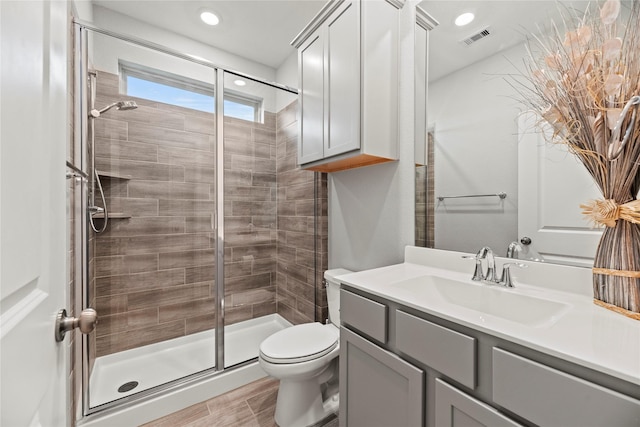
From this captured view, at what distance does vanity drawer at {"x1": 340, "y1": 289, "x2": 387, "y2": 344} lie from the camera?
984 mm

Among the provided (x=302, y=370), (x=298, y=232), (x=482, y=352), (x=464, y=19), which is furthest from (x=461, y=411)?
(x=298, y=232)

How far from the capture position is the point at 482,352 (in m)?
0.72

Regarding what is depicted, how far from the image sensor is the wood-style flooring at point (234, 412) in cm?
153

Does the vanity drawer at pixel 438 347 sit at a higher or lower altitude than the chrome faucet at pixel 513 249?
lower

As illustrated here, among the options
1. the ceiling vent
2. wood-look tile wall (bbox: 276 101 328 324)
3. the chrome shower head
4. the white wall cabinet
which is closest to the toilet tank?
wood-look tile wall (bbox: 276 101 328 324)

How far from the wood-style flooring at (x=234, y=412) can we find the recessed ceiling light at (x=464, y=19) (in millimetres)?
2218

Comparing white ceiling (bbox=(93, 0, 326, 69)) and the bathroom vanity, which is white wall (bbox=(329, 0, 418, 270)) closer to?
the bathroom vanity

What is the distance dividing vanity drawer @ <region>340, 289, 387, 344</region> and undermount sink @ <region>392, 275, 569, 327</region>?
131 millimetres

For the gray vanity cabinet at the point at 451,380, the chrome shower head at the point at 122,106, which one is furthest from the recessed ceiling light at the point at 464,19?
the chrome shower head at the point at 122,106

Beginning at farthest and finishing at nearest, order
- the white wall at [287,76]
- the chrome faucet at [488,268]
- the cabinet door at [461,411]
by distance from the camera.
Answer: the white wall at [287,76], the chrome faucet at [488,268], the cabinet door at [461,411]

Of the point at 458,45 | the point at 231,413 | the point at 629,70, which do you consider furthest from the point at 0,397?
the point at 458,45

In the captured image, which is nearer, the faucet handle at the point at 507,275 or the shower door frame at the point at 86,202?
the faucet handle at the point at 507,275

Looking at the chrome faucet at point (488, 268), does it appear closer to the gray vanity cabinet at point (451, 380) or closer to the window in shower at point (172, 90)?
the gray vanity cabinet at point (451, 380)

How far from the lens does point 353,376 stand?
1117 mm
